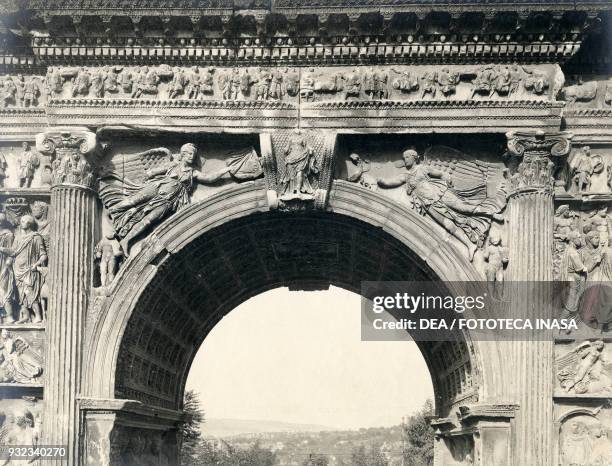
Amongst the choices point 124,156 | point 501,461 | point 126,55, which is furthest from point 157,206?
point 501,461

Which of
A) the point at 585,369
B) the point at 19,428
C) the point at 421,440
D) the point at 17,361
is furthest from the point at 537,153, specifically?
the point at 421,440

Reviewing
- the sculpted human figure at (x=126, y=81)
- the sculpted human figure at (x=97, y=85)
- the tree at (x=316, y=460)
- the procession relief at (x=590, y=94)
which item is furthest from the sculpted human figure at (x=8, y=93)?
the tree at (x=316, y=460)

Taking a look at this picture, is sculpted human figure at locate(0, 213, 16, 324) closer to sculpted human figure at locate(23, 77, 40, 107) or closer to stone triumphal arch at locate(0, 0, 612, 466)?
stone triumphal arch at locate(0, 0, 612, 466)

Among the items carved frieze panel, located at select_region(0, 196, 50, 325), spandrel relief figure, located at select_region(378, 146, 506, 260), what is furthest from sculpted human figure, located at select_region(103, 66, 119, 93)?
spandrel relief figure, located at select_region(378, 146, 506, 260)

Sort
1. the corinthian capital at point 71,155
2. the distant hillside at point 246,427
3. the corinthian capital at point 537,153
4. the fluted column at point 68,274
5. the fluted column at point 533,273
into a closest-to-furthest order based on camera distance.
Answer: the fluted column at point 533,273 → the fluted column at point 68,274 → the corinthian capital at point 537,153 → the corinthian capital at point 71,155 → the distant hillside at point 246,427

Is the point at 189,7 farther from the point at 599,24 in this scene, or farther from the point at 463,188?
the point at 599,24

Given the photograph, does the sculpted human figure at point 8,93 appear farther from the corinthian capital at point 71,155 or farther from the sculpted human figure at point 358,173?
the sculpted human figure at point 358,173

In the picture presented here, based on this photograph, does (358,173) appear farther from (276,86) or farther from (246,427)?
(246,427)
